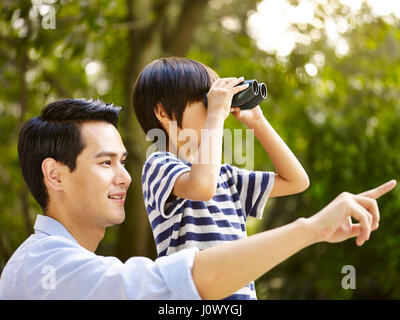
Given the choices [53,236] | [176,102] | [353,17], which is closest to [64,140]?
[53,236]

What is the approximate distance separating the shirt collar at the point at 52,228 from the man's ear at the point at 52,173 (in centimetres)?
8

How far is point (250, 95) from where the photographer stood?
1680 mm

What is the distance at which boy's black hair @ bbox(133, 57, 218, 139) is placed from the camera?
5.86 feet

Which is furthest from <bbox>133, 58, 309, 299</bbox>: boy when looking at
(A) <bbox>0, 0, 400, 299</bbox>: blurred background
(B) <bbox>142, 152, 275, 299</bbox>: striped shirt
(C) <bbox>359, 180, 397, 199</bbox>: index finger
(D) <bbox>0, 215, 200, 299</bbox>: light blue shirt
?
(A) <bbox>0, 0, 400, 299</bbox>: blurred background

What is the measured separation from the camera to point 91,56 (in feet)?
19.4

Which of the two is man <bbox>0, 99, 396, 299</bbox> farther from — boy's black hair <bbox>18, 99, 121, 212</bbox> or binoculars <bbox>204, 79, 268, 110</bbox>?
binoculars <bbox>204, 79, 268, 110</bbox>

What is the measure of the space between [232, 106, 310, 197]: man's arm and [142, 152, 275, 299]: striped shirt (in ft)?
0.69

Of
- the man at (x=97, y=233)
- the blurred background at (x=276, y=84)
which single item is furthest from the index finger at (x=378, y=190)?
the blurred background at (x=276, y=84)

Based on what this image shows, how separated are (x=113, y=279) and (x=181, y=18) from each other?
490cm

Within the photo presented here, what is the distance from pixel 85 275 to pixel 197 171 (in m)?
0.51

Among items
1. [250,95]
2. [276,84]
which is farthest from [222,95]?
[276,84]

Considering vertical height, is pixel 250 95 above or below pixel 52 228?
above

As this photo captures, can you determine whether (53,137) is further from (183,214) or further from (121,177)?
(183,214)

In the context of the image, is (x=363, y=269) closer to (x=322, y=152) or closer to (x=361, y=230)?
(x=322, y=152)
